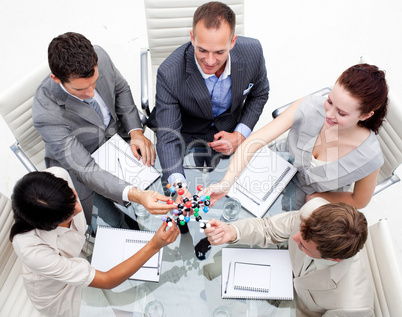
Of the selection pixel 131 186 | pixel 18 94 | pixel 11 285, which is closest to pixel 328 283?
pixel 131 186

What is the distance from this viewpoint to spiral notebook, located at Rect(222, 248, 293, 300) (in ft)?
5.98

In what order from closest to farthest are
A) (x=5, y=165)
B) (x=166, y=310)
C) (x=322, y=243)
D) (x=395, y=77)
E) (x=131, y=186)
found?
(x=322, y=243) < (x=166, y=310) < (x=131, y=186) < (x=5, y=165) < (x=395, y=77)

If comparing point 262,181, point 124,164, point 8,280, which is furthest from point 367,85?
point 8,280

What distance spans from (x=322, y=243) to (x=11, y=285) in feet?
5.75

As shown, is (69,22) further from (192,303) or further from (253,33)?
(192,303)

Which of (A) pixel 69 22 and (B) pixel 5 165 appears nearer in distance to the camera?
(B) pixel 5 165

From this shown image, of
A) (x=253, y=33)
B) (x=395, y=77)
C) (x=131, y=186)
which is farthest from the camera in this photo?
(x=253, y=33)

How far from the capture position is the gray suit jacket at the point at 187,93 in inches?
88.5

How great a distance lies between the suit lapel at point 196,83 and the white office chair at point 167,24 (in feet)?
1.45

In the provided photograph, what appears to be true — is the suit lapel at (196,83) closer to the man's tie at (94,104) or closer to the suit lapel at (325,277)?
the man's tie at (94,104)

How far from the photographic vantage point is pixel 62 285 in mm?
1942

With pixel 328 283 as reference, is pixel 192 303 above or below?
below

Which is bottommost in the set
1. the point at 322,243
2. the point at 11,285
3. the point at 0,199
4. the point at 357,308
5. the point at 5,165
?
the point at 5,165

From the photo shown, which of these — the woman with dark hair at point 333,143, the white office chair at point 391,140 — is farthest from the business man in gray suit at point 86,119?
the white office chair at point 391,140
